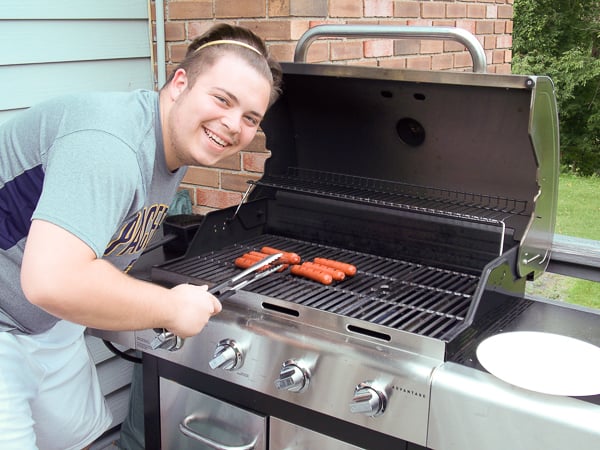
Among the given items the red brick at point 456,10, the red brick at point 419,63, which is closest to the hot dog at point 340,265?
the red brick at point 419,63

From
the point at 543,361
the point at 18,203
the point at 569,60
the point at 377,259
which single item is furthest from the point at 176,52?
the point at 569,60

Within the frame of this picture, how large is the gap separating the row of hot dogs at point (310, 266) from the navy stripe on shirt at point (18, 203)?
597mm

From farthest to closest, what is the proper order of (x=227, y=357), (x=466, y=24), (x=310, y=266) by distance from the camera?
(x=466, y=24) < (x=310, y=266) < (x=227, y=357)

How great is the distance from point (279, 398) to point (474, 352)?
463 millimetres

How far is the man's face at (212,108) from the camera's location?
4.58 feet

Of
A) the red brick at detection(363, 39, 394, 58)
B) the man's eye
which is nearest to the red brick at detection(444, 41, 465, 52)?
the red brick at detection(363, 39, 394, 58)

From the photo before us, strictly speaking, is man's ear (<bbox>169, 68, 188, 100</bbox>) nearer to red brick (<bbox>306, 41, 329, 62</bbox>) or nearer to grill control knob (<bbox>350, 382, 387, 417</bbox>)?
grill control knob (<bbox>350, 382, 387, 417</bbox>)

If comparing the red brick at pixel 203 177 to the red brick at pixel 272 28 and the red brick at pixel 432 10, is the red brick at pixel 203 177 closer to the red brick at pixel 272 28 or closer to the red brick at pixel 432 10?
the red brick at pixel 272 28

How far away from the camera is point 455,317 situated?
156 centimetres

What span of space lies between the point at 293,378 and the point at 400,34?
95 cm

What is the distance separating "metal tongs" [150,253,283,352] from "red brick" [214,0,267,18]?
930 millimetres

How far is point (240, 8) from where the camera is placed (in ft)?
7.66

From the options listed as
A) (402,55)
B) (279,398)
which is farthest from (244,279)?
(402,55)

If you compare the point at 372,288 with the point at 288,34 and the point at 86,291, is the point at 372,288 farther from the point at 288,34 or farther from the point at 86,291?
the point at 288,34
